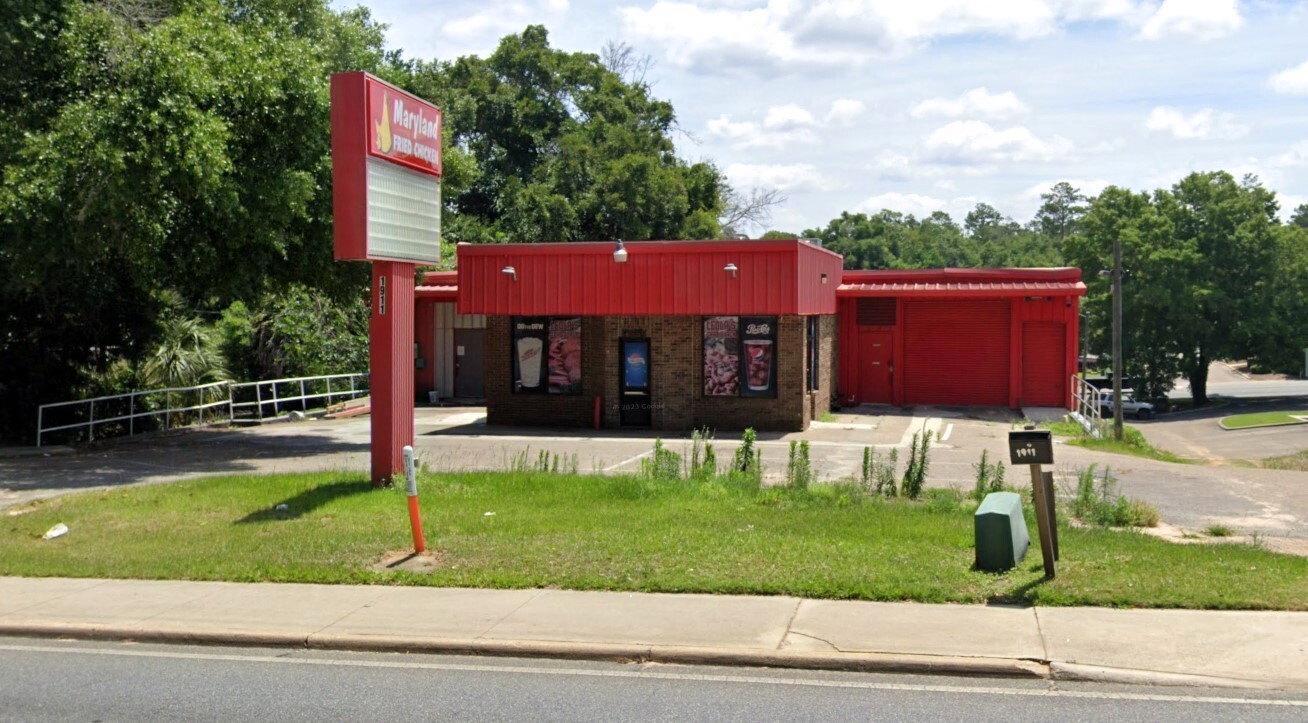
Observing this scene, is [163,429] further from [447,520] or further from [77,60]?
[447,520]

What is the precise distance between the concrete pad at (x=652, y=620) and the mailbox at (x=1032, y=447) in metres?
2.26

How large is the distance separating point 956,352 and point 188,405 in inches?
788

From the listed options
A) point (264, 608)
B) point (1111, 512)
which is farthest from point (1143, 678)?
point (264, 608)

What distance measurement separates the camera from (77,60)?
19.7 meters

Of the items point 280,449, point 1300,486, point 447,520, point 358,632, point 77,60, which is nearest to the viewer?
point 358,632

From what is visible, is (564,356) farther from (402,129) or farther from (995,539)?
(995,539)

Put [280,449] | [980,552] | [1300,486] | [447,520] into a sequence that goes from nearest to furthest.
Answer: [980,552] < [447,520] < [1300,486] < [280,449]

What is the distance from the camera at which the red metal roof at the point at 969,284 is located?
102 ft

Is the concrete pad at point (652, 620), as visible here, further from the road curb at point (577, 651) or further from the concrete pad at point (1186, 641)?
the concrete pad at point (1186, 641)

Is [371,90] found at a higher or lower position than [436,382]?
higher

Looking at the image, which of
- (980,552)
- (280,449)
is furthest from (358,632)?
(280,449)

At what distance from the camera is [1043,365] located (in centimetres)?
3189

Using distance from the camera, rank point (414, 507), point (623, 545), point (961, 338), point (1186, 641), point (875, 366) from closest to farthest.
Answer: point (1186, 641) → point (414, 507) → point (623, 545) → point (961, 338) → point (875, 366)

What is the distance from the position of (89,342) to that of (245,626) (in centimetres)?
1816
